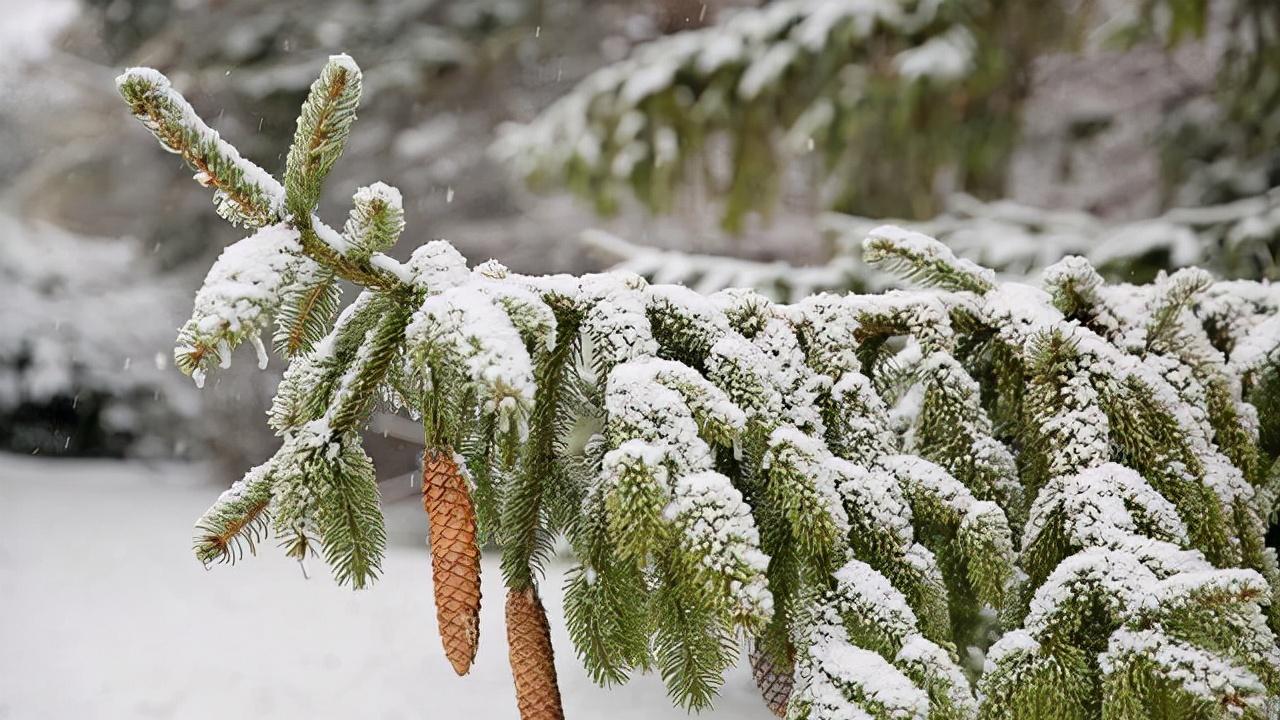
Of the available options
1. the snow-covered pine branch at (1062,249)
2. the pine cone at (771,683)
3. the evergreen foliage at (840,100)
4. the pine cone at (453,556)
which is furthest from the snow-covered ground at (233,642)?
the evergreen foliage at (840,100)

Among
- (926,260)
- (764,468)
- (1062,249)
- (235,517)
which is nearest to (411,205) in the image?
(1062,249)

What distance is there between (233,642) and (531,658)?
3.33m

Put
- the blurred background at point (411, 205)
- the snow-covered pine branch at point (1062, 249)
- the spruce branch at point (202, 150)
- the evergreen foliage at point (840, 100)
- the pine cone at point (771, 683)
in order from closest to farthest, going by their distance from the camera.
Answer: the spruce branch at point (202, 150) < the pine cone at point (771, 683) < the snow-covered pine branch at point (1062, 249) < the blurred background at point (411, 205) < the evergreen foliage at point (840, 100)

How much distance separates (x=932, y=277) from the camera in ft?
3.78

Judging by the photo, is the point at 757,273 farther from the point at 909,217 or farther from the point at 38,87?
the point at 38,87

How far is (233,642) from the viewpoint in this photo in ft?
12.3

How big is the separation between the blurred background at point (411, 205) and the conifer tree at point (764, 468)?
1128 millimetres

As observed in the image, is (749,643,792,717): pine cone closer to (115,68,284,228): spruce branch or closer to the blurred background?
(115,68,284,228): spruce branch

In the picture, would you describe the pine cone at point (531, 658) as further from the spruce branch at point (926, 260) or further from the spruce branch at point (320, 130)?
the spruce branch at point (926, 260)

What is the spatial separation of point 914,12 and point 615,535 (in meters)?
3.76

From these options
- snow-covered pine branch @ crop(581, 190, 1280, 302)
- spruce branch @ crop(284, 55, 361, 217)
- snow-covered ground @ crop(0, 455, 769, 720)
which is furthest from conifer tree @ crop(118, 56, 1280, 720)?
snow-covered pine branch @ crop(581, 190, 1280, 302)

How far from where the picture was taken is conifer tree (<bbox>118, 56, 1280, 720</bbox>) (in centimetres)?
78

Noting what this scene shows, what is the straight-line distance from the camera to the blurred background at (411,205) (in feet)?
10.7

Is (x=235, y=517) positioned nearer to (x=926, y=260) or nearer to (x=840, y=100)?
(x=926, y=260)
